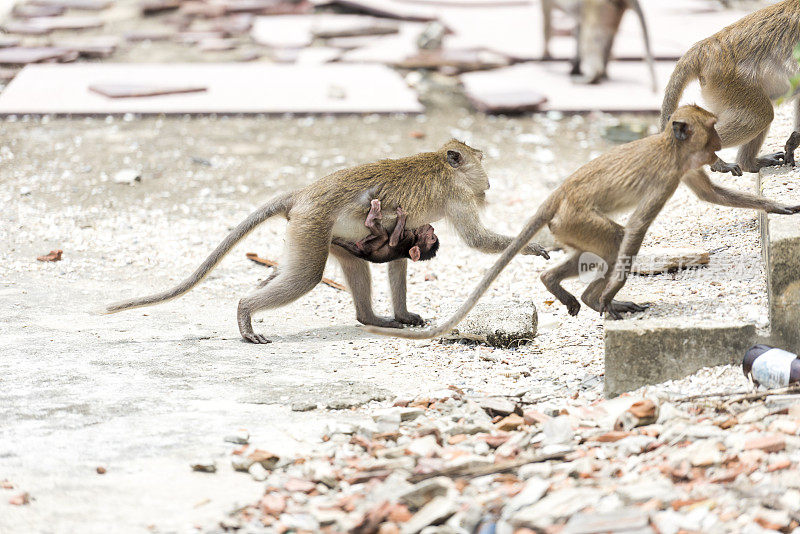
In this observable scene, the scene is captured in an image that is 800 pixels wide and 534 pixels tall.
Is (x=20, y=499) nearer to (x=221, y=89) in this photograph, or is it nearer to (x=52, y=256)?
(x=52, y=256)

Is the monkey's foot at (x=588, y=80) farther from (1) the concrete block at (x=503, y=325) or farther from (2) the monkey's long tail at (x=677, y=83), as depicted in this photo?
(1) the concrete block at (x=503, y=325)

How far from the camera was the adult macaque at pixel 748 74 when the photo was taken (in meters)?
6.04

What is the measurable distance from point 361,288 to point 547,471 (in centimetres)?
278

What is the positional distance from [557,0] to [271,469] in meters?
9.53

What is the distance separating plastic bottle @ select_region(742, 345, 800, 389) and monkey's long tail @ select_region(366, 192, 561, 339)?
1.20 m

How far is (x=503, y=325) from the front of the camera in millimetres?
5730

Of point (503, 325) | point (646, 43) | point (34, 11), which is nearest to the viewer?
point (503, 325)

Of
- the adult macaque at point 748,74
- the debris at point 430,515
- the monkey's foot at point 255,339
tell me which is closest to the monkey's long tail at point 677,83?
the adult macaque at point 748,74

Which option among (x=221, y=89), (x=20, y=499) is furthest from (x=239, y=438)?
(x=221, y=89)

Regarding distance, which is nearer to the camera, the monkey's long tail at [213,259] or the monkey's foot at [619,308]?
the monkey's foot at [619,308]

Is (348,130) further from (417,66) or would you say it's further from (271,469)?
(271,469)

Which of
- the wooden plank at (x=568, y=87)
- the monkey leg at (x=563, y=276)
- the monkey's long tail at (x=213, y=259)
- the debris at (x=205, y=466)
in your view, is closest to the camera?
the debris at (x=205, y=466)

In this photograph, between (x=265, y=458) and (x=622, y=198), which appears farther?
(x=622, y=198)

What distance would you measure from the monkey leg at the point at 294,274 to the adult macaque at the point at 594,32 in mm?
6898
